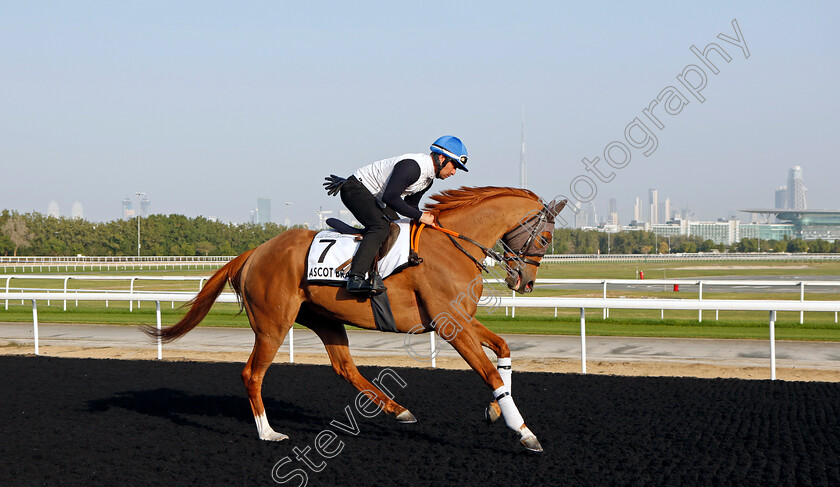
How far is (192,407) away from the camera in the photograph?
19.9 feet

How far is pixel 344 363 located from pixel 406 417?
610 mm

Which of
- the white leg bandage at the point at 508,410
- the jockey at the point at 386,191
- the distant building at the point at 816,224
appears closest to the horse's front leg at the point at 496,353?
the white leg bandage at the point at 508,410

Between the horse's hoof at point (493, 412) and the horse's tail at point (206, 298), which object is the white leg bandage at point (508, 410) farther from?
the horse's tail at point (206, 298)

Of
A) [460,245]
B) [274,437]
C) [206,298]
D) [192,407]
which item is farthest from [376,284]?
[192,407]

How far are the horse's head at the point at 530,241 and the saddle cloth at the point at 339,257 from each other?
68cm

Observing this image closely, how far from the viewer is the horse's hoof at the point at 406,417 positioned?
206 inches

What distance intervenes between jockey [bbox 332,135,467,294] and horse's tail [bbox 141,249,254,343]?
1156 millimetres

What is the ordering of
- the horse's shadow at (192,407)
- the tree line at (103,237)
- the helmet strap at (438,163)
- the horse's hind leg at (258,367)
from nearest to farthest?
the helmet strap at (438,163)
the horse's hind leg at (258,367)
the horse's shadow at (192,407)
the tree line at (103,237)

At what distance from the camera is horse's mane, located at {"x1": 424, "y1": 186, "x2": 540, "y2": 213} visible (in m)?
4.86

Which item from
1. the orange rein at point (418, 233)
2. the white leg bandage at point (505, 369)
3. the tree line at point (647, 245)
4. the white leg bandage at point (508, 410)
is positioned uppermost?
the orange rein at point (418, 233)

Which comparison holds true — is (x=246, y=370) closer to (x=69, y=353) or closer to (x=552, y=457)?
(x=552, y=457)

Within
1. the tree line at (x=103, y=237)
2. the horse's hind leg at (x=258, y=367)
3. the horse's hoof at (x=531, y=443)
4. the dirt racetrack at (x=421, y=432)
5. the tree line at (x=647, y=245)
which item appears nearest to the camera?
the dirt racetrack at (x=421, y=432)

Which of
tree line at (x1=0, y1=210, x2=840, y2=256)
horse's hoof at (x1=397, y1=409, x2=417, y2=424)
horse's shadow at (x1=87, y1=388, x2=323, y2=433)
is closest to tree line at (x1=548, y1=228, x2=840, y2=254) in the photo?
tree line at (x1=0, y1=210, x2=840, y2=256)

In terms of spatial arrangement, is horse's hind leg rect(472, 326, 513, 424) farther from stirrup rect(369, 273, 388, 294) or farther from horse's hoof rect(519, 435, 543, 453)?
stirrup rect(369, 273, 388, 294)
